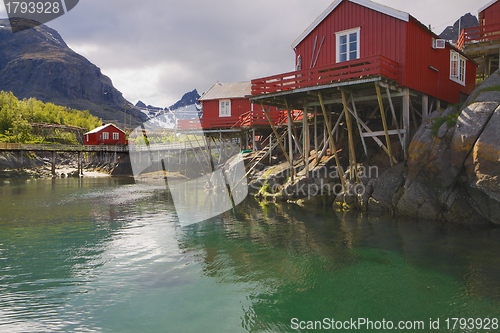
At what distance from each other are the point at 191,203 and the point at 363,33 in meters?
15.9

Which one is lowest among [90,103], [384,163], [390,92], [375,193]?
[375,193]

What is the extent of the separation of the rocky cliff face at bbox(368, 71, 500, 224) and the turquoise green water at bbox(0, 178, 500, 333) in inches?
39.8

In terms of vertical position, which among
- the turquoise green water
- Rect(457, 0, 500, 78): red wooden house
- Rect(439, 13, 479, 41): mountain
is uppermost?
Rect(439, 13, 479, 41): mountain

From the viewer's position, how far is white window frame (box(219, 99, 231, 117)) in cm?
3991

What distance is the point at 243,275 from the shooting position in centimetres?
1008

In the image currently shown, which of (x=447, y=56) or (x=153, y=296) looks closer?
(x=153, y=296)

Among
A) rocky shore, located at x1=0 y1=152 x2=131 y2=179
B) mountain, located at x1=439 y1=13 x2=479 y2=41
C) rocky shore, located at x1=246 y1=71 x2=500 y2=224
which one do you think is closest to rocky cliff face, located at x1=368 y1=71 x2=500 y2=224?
rocky shore, located at x1=246 y1=71 x2=500 y2=224

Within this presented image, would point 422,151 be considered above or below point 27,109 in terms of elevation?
below

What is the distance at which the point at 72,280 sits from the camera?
384 inches

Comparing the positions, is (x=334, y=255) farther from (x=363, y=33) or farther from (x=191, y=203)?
(x=191, y=203)

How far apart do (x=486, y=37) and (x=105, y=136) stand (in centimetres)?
6358

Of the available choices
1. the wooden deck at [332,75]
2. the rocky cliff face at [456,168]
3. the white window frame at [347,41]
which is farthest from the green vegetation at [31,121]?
the rocky cliff face at [456,168]

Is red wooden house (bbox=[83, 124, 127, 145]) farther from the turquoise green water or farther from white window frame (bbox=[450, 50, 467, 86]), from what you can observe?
white window frame (bbox=[450, 50, 467, 86])

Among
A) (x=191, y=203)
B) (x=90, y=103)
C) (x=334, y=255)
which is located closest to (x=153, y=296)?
(x=334, y=255)
